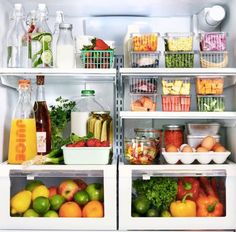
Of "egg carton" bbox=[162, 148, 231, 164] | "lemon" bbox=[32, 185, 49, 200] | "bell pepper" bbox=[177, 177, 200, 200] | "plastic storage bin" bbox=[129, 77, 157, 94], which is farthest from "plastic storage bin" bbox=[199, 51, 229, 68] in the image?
"lemon" bbox=[32, 185, 49, 200]

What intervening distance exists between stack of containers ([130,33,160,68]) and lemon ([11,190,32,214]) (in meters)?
0.66

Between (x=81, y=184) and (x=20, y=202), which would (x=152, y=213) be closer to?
(x=81, y=184)

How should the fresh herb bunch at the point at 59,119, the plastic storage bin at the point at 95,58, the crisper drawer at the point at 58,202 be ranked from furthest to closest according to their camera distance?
the fresh herb bunch at the point at 59,119
the plastic storage bin at the point at 95,58
the crisper drawer at the point at 58,202

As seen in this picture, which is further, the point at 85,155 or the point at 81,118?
the point at 81,118

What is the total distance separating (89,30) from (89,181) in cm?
72

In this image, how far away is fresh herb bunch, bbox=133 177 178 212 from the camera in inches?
58.3

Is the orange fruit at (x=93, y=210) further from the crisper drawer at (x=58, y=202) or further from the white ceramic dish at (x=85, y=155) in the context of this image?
the white ceramic dish at (x=85, y=155)

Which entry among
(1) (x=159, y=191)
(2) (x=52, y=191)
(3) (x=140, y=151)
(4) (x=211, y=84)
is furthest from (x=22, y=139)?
(4) (x=211, y=84)

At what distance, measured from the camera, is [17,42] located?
5.33ft

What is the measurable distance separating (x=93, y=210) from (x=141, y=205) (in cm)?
18

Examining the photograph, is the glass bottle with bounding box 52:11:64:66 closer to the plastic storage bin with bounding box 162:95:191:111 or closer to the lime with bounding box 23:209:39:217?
the plastic storage bin with bounding box 162:95:191:111

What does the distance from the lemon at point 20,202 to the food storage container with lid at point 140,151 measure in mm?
419

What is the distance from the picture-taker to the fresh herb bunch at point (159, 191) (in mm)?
1481

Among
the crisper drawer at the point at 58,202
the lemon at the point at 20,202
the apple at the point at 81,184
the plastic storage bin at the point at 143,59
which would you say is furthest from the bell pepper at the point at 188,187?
the lemon at the point at 20,202
